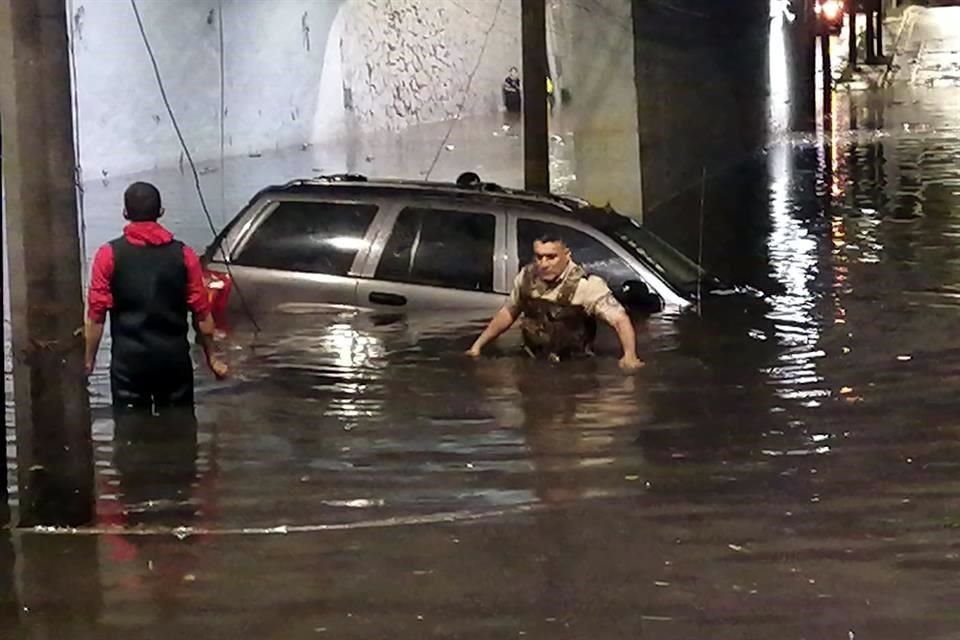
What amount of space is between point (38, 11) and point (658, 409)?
4.44 meters

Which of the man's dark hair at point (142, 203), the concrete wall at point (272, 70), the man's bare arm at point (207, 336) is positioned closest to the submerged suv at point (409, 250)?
the man's bare arm at point (207, 336)

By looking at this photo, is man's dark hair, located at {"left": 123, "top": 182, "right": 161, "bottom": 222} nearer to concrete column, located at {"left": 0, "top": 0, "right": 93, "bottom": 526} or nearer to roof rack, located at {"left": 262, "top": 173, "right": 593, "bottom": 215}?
concrete column, located at {"left": 0, "top": 0, "right": 93, "bottom": 526}

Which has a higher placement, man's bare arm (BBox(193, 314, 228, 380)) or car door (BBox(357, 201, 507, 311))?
car door (BBox(357, 201, 507, 311))

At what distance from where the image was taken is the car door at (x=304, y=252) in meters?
10.8

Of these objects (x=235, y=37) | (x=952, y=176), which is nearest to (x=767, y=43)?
(x=952, y=176)

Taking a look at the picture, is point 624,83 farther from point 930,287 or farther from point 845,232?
→ point 930,287

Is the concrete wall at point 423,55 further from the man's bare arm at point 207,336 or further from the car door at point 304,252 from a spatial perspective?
the man's bare arm at point 207,336

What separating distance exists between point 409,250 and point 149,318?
2.63m

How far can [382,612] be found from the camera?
5.82m

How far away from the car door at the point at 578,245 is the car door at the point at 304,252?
993 millimetres

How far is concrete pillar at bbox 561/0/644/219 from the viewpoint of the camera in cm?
1875

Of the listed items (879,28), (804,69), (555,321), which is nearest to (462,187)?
(555,321)

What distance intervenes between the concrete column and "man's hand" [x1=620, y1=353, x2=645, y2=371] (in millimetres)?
4159

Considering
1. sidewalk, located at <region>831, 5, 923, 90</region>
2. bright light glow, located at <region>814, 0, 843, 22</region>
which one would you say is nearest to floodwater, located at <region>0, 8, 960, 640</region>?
bright light glow, located at <region>814, 0, 843, 22</region>
